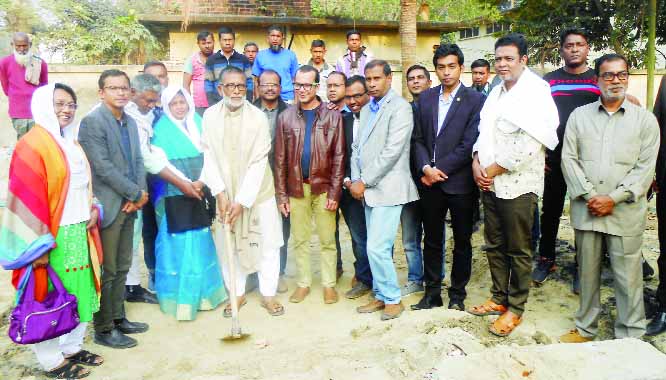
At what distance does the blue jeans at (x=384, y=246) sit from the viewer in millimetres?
4211

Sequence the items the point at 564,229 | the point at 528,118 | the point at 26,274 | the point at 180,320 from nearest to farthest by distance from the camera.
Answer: the point at 26,274 < the point at 528,118 < the point at 180,320 < the point at 564,229

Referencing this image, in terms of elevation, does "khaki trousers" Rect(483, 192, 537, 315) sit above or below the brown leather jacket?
below

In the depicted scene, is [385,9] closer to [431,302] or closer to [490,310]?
[431,302]

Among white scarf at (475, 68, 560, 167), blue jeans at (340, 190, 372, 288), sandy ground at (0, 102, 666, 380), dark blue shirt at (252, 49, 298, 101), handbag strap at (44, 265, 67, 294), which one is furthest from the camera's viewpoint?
dark blue shirt at (252, 49, 298, 101)

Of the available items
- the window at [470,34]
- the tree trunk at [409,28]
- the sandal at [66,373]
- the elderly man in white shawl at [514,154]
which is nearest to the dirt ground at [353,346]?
the sandal at [66,373]

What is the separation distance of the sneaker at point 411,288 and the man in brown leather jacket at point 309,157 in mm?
867

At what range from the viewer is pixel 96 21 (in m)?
15.3

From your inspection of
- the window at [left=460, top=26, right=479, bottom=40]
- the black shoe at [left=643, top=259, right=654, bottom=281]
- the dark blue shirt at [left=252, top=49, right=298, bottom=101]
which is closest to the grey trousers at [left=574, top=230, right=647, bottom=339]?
the black shoe at [left=643, top=259, right=654, bottom=281]

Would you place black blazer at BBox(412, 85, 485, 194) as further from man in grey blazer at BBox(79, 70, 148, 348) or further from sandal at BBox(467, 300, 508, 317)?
man in grey blazer at BBox(79, 70, 148, 348)

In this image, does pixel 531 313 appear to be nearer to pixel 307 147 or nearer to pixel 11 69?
pixel 307 147

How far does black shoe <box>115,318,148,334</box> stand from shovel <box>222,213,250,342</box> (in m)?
0.78

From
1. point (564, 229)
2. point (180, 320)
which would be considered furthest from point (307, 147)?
point (564, 229)

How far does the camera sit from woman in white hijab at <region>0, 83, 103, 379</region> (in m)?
3.16

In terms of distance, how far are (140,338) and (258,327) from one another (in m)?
0.96
